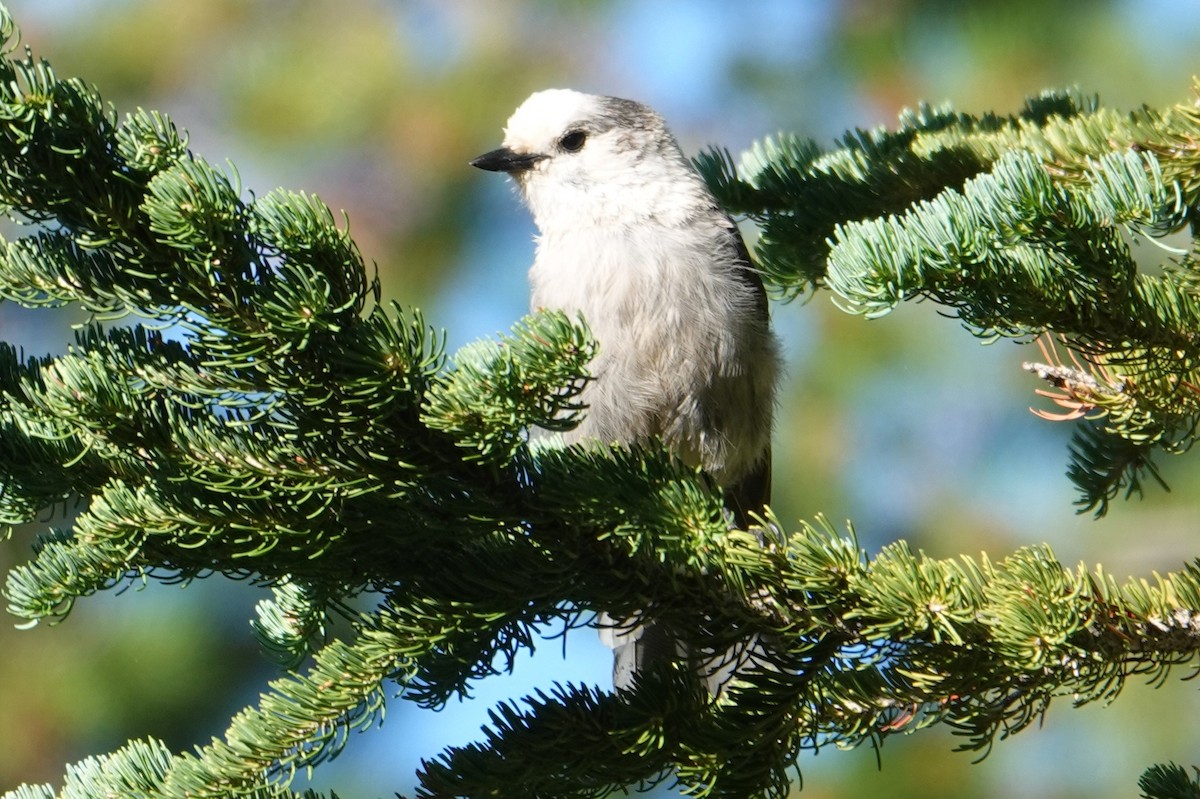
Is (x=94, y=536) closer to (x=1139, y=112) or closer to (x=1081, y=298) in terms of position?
(x=1081, y=298)

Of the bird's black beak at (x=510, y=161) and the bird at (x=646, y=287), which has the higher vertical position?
the bird's black beak at (x=510, y=161)

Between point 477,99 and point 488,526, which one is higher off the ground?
point 477,99

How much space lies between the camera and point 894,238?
135 centimetres

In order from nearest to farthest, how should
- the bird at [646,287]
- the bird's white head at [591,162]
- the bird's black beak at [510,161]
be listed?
1. the bird at [646,287]
2. the bird's white head at [591,162]
3. the bird's black beak at [510,161]

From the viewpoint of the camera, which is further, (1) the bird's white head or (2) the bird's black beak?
(2) the bird's black beak

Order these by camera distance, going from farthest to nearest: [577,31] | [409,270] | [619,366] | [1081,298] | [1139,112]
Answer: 1. [577,31]
2. [409,270]
3. [619,366]
4. [1139,112]
5. [1081,298]

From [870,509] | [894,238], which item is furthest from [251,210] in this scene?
[870,509]

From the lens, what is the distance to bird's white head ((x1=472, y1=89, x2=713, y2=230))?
3105 millimetres

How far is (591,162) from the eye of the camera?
321 cm

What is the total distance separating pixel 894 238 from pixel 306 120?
12.0ft

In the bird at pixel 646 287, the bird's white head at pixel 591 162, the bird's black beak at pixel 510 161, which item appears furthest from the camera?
the bird's black beak at pixel 510 161

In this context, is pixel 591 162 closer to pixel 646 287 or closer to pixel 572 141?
pixel 572 141

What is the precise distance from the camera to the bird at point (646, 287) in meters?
2.77

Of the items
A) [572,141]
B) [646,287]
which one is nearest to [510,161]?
[572,141]
